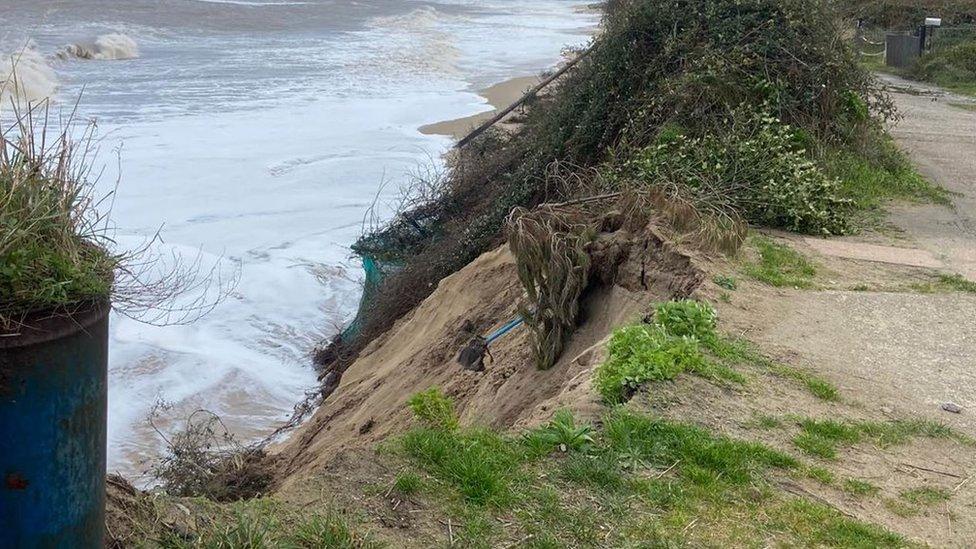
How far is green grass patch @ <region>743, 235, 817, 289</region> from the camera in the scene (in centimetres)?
729

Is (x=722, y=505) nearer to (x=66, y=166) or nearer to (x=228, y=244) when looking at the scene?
(x=66, y=166)

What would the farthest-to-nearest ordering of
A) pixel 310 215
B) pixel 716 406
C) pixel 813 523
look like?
pixel 310 215 → pixel 716 406 → pixel 813 523

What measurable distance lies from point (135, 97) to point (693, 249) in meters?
23.9

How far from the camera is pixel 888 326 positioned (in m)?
6.61

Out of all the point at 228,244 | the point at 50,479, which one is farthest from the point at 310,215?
the point at 50,479

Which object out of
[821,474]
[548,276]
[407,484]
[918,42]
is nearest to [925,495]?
[821,474]

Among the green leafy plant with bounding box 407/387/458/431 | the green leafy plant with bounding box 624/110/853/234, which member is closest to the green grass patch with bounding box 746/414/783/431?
the green leafy plant with bounding box 407/387/458/431

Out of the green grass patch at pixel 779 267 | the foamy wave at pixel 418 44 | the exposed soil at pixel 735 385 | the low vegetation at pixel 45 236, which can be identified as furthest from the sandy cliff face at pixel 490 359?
the foamy wave at pixel 418 44

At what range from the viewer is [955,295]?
737cm

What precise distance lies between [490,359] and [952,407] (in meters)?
3.56

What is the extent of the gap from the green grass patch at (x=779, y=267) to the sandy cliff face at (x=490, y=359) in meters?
0.59

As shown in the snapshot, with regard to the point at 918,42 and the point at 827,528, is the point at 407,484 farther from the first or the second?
the point at 918,42

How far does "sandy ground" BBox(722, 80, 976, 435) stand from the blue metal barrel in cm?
394

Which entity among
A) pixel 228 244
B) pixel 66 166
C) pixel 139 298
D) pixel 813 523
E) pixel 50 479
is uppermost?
pixel 66 166
